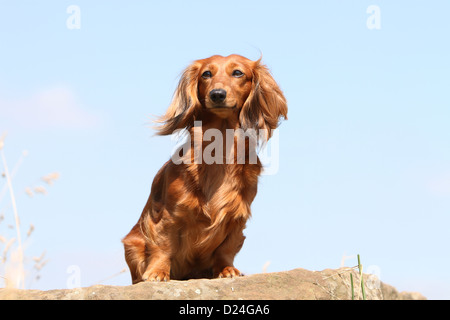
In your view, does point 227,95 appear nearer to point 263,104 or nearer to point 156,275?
point 263,104

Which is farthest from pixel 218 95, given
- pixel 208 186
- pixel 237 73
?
pixel 208 186

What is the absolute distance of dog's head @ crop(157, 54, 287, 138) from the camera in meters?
5.43

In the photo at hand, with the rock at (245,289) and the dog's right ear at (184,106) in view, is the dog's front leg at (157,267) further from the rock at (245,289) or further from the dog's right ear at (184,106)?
the dog's right ear at (184,106)

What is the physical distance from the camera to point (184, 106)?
19.3 ft

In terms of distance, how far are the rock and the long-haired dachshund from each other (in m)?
0.88

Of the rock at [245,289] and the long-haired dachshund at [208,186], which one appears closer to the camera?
the rock at [245,289]

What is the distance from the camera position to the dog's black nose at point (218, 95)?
5.30m

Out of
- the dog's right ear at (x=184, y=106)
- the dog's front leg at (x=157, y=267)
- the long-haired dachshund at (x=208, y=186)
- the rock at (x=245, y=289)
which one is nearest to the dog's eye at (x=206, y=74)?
the long-haired dachshund at (x=208, y=186)

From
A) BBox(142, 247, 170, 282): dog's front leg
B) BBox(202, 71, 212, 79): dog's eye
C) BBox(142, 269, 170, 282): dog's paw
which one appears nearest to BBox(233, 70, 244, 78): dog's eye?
BBox(202, 71, 212, 79): dog's eye

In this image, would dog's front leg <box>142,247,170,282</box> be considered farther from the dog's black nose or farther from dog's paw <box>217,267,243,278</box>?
the dog's black nose

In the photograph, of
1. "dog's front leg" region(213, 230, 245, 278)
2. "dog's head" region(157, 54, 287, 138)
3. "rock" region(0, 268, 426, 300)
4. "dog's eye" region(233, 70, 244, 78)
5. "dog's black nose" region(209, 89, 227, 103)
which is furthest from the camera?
"dog's front leg" region(213, 230, 245, 278)

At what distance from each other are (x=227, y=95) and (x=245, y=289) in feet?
5.72
